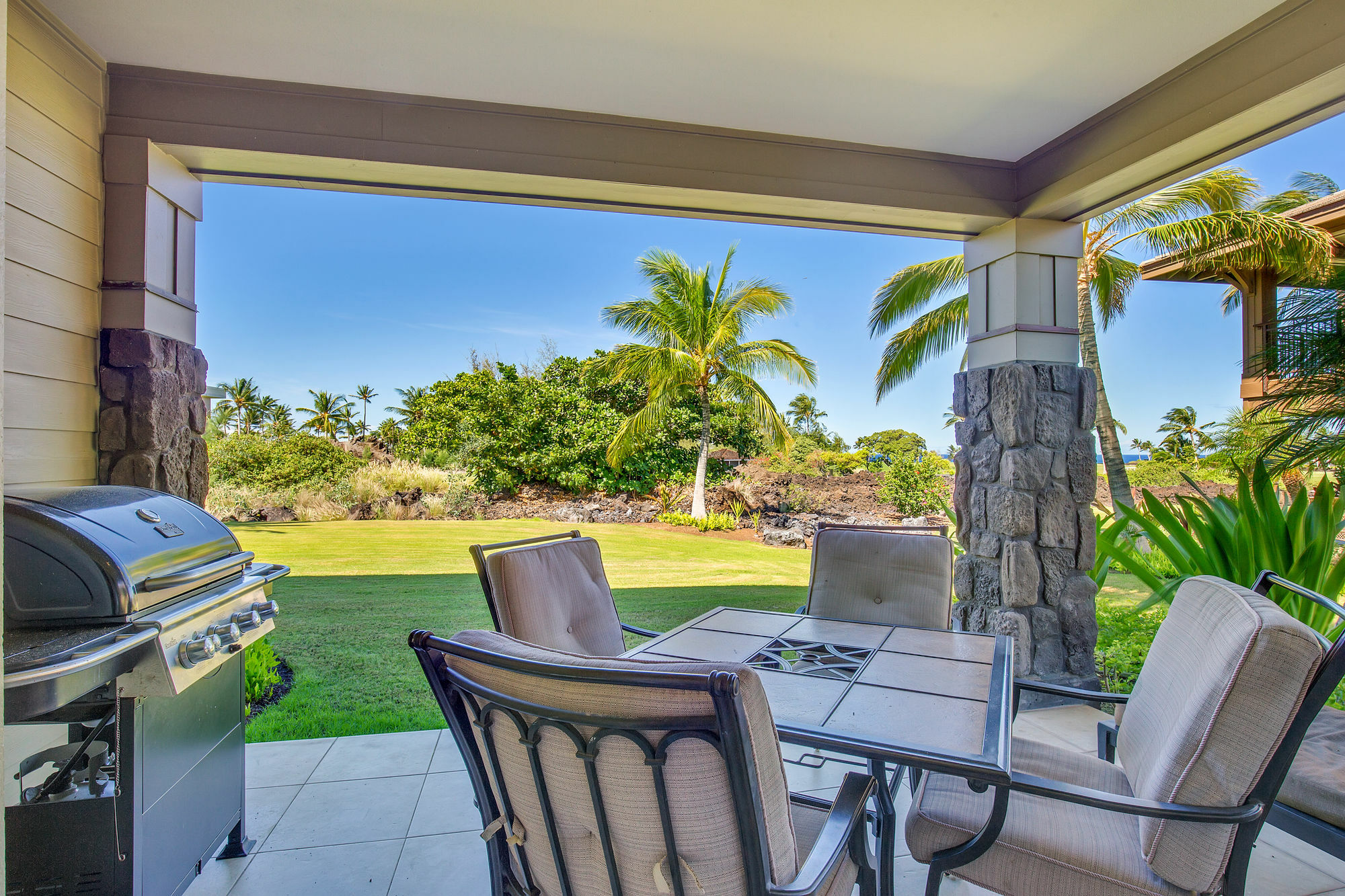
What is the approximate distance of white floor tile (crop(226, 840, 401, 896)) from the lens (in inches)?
74.3

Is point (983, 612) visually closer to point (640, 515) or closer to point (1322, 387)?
point (1322, 387)

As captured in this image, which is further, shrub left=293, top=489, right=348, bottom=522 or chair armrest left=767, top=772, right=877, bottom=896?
shrub left=293, top=489, right=348, bottom=522

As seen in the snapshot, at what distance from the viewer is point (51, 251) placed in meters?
2.05

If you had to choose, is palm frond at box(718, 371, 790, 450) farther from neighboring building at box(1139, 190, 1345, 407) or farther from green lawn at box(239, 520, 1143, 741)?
neighboring building at box(1139, 190, 1345, 407)

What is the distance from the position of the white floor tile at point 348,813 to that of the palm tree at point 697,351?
4503 millimetres

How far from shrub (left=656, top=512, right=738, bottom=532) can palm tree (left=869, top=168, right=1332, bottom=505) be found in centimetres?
202

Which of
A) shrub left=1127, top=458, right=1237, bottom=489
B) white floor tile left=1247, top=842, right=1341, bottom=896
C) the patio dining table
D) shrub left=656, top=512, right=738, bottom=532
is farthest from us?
shrub left=656, top=512, right=738, bottom=532

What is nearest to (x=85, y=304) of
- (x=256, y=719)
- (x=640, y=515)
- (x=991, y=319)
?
(x=256, y=719)

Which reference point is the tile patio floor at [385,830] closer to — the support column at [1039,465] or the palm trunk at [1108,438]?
the support column at [1039,465]

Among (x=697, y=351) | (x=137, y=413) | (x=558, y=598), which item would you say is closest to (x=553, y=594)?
(x=558, y=598)

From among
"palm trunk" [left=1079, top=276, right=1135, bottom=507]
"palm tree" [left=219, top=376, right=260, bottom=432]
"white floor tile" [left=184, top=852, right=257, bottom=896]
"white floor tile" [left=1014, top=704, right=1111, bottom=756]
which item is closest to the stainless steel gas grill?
"white floor tile" [left=184, top=852, right=257, bottom=896]

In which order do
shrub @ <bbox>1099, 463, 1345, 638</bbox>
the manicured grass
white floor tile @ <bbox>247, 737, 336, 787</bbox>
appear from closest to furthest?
white floor tile @ <bbox>247, 737, 336, 787</bbox>, shrub @ <bbox>1099, 463, 1345, 638</bbox>, the manicured grass

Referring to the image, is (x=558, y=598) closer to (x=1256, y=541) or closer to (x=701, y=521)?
(x=1256, y=541)

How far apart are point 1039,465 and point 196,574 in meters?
3.24
